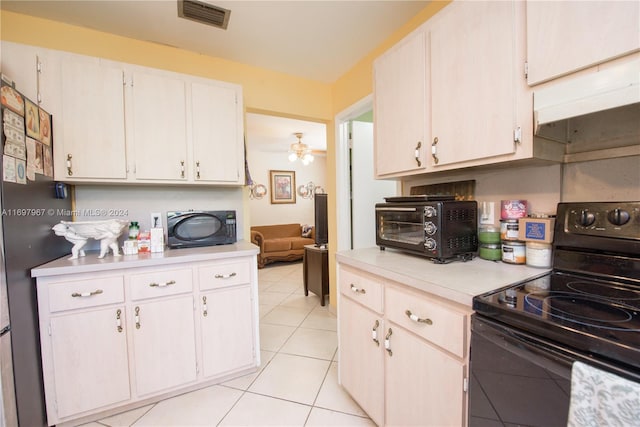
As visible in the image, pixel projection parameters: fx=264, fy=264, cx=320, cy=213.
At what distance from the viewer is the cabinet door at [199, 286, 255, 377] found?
1753mm

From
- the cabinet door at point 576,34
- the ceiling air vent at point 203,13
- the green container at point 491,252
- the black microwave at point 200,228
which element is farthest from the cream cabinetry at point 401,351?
the ceiling air vent at point 203,13

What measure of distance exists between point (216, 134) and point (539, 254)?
7.09 ft

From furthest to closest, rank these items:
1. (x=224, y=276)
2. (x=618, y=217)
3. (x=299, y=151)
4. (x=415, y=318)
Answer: (x=299, y=151) → (x=224, y=276) → (x=415, y=318) → (x=618, y=217)

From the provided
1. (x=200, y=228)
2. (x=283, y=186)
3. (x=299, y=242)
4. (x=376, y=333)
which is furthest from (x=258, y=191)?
(x=376, y=333)

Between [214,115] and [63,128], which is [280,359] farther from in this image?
[63,128]

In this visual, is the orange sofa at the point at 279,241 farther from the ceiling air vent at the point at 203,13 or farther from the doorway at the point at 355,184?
the ceiling air vent at the point at 203,13

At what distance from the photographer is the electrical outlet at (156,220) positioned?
7.01 feet

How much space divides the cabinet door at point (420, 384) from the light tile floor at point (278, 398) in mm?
437

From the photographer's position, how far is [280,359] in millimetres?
2102

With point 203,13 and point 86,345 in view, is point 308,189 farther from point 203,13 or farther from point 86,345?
point 86,345

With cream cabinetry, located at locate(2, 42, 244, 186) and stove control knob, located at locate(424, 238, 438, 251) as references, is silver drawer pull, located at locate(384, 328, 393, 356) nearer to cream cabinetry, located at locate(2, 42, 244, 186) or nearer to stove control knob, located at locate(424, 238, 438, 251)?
stove control knob, located at locate(424, 238, 438, 251)

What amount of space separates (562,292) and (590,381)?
398 mm

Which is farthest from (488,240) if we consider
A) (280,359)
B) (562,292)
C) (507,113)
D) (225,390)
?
(225,390)

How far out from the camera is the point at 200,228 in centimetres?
202
